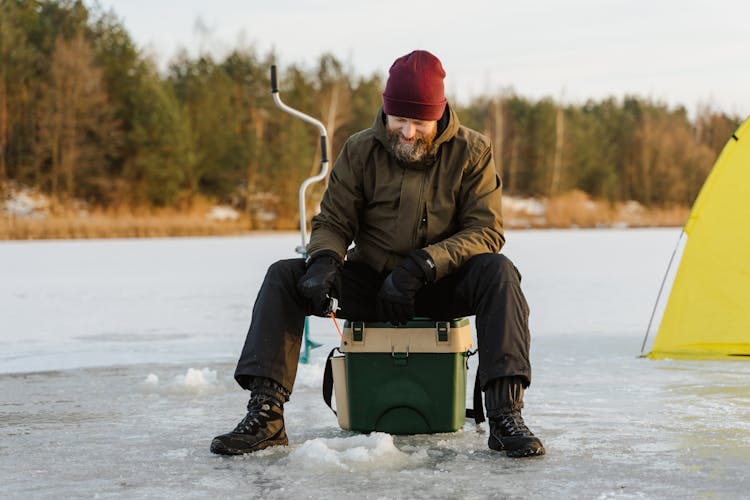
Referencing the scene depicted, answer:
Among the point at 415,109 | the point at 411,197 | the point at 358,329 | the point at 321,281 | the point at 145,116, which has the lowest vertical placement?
the point at 358,329

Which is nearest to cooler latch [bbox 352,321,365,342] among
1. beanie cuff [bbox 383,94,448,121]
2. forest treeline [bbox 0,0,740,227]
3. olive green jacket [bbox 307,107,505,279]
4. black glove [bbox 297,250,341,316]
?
A: black glove [bbox 297,250,341,316]

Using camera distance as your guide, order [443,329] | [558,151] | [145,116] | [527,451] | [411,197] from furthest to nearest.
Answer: [558,151] < [145,116] < [411,197] < [443,329] < [527,451]

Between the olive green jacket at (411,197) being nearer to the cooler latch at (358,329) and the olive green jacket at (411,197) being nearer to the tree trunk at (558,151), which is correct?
the cooler latch at (358,329)

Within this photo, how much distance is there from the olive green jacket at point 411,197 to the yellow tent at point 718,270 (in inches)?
75.3

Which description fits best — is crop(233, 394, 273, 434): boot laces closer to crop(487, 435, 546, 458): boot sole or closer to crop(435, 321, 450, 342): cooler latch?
crop(435, 321, 450, 342): cooler latch

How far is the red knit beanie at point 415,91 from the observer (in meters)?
2.86

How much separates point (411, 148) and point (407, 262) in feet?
1.23

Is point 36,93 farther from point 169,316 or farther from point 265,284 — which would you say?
point 265,284

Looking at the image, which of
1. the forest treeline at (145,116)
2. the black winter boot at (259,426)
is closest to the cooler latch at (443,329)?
the black winter boot at (259,426)

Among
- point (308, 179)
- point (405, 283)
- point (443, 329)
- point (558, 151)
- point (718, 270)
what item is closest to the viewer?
point (405, 283)

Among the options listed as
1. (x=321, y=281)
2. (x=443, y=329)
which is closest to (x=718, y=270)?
(x=443, y=329)

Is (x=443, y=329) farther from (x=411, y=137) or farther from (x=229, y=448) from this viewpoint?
(x=229, y=448)

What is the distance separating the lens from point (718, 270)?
14.7 feet

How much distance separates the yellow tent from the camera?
4.44m
